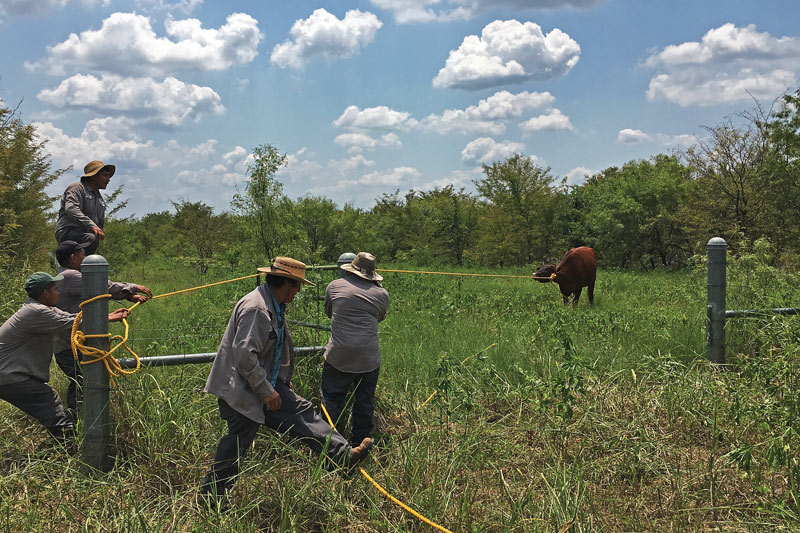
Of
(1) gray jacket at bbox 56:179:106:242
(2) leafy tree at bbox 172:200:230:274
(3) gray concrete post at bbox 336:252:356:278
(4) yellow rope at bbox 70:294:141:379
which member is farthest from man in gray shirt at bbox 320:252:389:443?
(2) leafy tree at bbox 172:200:230:274

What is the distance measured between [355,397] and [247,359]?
140cm

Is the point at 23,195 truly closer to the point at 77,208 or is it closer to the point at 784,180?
the point at 77,208

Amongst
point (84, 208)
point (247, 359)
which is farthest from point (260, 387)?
point (84, 208)

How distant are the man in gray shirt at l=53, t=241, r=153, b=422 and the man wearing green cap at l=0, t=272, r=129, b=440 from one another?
17 centimetres

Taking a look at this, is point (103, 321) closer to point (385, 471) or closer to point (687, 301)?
point (385, 471)

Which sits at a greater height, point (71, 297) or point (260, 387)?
point (71, 297)

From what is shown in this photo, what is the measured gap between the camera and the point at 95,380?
4008mm

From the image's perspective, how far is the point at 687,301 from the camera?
469 inches

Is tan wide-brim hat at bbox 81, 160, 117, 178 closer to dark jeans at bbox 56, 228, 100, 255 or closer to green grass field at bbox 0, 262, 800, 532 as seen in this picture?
dark jeans at bbox 56, 228, 100, 255

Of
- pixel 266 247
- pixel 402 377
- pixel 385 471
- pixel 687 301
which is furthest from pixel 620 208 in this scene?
pixel 385 471

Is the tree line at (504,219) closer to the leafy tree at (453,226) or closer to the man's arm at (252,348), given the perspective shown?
the leafy tree at (453,226)

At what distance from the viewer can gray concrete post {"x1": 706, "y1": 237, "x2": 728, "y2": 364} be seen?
5594mm

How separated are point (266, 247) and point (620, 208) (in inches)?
666

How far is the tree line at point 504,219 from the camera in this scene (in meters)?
15.0
